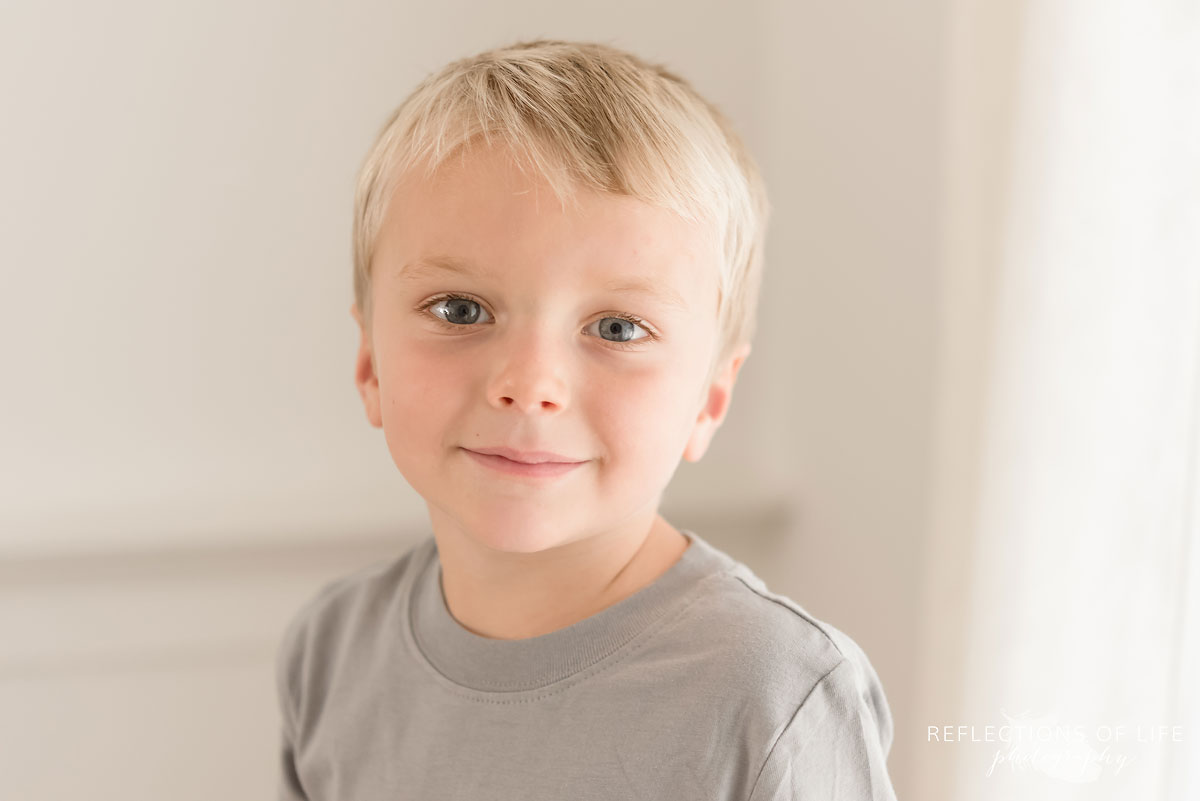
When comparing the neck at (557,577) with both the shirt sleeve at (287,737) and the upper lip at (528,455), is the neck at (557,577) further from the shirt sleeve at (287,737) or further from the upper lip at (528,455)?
the shirt sleeve at (287,737)

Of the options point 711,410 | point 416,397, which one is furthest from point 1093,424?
point 416,397

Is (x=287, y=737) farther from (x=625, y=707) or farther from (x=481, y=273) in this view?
(x=481, y=273)

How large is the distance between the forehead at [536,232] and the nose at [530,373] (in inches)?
1.7

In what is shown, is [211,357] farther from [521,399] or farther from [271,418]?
[521,399]

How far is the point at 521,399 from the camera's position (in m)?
0.74

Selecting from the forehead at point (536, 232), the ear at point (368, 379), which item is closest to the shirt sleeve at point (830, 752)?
the forehead at point (536, 232)

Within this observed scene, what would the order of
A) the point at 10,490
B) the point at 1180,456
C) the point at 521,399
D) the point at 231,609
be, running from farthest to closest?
the point at 231,609 < the point at 10,490 < the point at 1180,456 < the point at 521,399

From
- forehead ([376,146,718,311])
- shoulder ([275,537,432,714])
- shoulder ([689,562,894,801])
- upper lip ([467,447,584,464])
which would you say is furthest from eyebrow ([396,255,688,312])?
shoulder ([275,537,432,714])

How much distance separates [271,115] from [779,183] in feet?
2.13

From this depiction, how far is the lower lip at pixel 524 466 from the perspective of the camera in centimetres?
77

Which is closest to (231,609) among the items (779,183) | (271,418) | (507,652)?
(271,418)

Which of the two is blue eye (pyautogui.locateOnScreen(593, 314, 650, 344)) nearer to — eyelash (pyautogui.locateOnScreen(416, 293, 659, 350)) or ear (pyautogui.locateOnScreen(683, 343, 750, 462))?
eyelash (pyautogui.locateOnScreen(416, 293, 659, 350))

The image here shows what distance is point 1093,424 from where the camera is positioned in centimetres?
87

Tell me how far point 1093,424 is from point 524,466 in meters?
0.45
